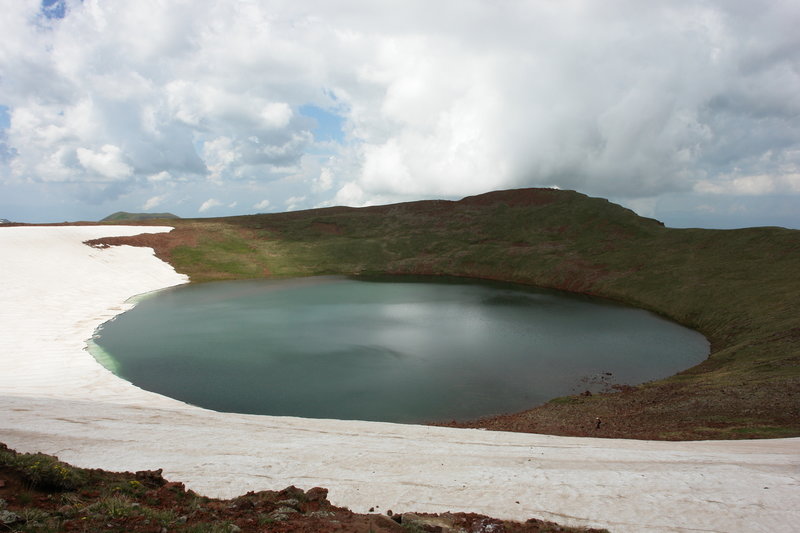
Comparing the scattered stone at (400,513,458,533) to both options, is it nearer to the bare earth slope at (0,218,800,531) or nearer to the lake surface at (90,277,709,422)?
the bare earth slope at (0,218,800,531)

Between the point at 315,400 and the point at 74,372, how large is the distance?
1667 centimetres

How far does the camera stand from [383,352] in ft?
115

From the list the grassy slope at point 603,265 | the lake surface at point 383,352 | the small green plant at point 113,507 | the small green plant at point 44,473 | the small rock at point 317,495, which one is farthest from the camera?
the lake surface at point 383,352

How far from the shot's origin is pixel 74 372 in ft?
90.7

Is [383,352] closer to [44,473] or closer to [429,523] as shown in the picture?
[429,523]

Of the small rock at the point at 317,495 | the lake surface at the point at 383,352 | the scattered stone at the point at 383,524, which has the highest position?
the scattered stone at the point at 383,524

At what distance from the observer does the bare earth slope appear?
9727 millimetres

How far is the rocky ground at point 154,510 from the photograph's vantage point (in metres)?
6.36

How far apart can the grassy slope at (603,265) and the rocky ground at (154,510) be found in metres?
13.9

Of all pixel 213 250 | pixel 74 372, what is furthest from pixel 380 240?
pixel 74 372

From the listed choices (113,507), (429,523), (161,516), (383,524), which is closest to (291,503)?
(383,524)

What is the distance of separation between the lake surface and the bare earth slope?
269 inches

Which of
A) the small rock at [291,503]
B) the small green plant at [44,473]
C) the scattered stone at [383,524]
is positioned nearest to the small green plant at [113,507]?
the small green plant at [44,473]

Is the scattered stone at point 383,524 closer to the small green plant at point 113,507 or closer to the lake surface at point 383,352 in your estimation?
the small green plant at point 113,507
